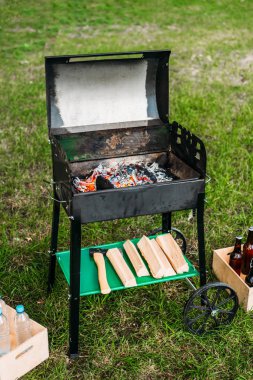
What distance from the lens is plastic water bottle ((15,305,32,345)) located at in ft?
9.35

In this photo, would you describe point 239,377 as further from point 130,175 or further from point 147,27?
point 147,27

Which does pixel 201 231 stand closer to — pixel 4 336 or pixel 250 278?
pixel 250 278

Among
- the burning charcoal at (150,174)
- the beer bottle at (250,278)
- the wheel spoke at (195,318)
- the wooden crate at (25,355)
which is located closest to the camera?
the wooden crate at (25,355)

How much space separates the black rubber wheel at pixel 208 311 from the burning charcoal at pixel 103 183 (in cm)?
83

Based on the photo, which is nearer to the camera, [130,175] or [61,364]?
[61,364]

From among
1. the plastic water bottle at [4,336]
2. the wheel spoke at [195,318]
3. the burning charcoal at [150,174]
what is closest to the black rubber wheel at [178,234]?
the burning charcoal at [150,174]

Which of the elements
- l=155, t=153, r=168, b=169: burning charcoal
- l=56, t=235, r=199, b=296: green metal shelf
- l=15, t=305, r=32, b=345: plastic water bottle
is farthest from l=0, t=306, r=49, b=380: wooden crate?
l=155, t=153, r=168, b=169: burning charcoal

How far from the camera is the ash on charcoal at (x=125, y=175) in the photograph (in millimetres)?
3156

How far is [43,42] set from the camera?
913 cm

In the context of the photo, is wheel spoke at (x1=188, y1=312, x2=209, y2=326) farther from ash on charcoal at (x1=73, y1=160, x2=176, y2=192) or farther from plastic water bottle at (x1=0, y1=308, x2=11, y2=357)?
plastic water bottle at (x1=0, y1=308, x2=11, y2=357)

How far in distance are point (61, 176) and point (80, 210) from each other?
1.08 feet

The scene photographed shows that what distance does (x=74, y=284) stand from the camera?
2832 mm

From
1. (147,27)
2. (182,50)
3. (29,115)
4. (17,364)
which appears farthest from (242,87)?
(17,364)

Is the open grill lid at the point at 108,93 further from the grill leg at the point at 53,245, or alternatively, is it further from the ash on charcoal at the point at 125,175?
the grill leg at the point at 53,245
